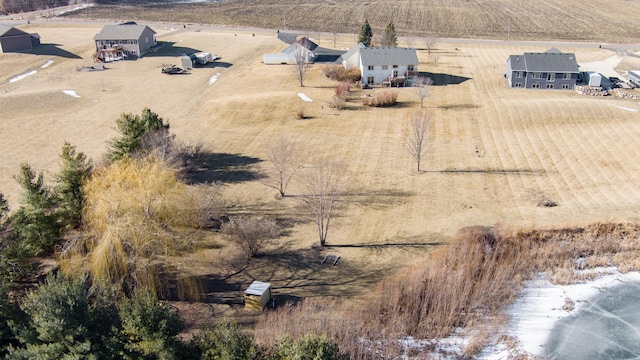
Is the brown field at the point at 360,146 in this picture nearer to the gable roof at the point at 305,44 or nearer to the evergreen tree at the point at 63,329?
the gable roof at the point at 305,44

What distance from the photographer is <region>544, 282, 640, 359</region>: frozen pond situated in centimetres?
2509

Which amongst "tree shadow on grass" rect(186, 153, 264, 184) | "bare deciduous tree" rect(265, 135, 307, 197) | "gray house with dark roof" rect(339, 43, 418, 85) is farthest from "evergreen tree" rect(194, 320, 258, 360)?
"gray house with dark roof" rect(339, 43, 418, 85)

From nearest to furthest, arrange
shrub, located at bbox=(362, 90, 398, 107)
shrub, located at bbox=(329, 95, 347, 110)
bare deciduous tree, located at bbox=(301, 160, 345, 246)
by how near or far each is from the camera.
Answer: bare deciduous tree, located at bbox=(301, 160, 345, 246)
shrub, located at bbox=(329, 95, 347, 110)
shrub, located at bbox=(362, 90, 398, 107)

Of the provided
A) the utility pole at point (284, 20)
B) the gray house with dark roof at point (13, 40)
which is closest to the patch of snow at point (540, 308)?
the gray house with dark roof at point (13, 40)

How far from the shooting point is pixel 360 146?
157 ft

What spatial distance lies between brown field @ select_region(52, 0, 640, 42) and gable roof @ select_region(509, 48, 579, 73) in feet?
109

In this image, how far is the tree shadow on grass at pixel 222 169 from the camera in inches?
1638

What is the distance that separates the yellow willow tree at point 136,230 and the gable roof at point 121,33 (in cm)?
6040

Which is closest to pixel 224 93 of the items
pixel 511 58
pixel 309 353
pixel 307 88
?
pixel 307 88

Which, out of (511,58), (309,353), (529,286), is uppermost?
(511,58)

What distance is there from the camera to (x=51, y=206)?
95.6ft

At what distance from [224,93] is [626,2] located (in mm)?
119158

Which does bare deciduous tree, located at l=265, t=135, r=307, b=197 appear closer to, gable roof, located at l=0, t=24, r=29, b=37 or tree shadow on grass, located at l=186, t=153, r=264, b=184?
tree shadow on grass, located at l=186, t=153, r=264, b=184

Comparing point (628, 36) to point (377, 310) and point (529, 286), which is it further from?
point (377, 310)
